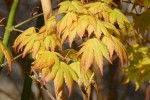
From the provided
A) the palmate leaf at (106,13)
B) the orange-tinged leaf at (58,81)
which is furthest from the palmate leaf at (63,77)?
the palmate leaf at (106,13)

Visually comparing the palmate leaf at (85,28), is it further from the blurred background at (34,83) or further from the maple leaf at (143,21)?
the blurred background at (34,83)

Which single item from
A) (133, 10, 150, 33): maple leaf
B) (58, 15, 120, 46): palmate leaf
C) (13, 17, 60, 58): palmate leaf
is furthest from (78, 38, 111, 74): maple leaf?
(133, 10, 150, 33): maple leaf

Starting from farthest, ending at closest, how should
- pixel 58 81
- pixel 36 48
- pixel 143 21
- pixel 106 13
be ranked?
pixel 143 21
pixel 106 13
pixel 36 48
pixel 58 81

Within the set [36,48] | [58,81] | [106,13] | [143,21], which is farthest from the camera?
[143,21]

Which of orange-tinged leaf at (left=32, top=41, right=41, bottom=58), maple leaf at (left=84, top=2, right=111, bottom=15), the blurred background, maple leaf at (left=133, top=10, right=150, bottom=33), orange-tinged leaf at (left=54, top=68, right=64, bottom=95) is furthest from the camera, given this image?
the blurred background

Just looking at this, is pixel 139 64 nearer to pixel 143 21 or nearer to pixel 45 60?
pixel 143 21

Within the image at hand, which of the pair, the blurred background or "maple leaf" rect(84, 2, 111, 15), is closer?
"maple leaf" rect(84, 2, 111, 15)

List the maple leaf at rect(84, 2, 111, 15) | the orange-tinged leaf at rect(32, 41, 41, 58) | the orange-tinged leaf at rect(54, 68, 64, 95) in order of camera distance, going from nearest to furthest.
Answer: the orange-tinged leaf at rect(54, 68, 64, 95) < the orange-tinged leaf at rect(32, 41, 41, 58) < the maple leaf at rect(84, 2, 111, 15)

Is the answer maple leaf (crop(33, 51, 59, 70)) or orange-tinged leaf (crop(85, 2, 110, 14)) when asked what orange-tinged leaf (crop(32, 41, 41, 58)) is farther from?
orange-tinged leaf (crop(85, 2, 110, 14))

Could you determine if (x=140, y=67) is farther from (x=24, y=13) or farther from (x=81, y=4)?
(x=24, y=13)

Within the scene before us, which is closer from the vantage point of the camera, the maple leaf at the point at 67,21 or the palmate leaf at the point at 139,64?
the maple leaf at the point at 67,21

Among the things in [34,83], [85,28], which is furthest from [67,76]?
[34,83]
